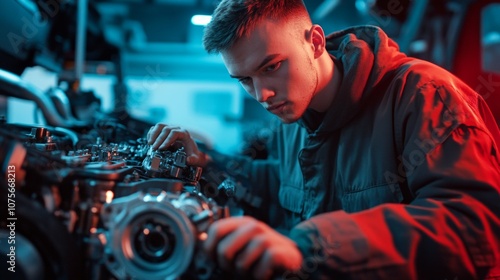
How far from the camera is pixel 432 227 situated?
677mm

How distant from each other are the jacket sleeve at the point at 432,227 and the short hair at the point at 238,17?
507mm

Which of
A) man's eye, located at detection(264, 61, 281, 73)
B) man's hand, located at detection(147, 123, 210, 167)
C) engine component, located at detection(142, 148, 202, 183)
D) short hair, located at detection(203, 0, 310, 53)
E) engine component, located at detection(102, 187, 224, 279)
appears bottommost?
engine component, located at detection(102, 187, 224, 279)

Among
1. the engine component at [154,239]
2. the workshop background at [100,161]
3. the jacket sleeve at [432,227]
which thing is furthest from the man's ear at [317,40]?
the engine component at [154,239]

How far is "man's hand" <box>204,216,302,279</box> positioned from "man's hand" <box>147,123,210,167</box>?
576 millimetres

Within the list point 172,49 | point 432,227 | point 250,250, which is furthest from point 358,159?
point 172,49

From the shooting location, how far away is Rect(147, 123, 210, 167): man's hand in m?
1.15

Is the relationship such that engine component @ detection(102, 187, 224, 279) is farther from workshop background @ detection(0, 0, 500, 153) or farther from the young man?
workshop background @ detection(0, 0, 500, 153)

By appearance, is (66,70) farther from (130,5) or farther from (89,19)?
(130,5)

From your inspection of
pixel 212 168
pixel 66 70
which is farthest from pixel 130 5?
pixel 212 168

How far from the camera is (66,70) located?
243 cm

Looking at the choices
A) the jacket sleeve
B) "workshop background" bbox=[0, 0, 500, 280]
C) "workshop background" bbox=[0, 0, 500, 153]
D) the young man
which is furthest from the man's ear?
"workshop background" bbox=[0, 0, 500, 153]

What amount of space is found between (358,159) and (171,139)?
0.54 meters

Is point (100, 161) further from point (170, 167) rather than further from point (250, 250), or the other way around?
point (250, 250)

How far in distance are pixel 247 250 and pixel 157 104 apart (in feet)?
22.4
